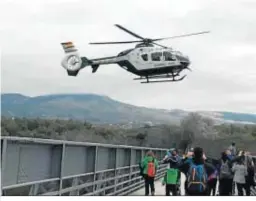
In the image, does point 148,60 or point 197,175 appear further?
point 148,60

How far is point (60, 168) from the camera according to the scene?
8742 mm

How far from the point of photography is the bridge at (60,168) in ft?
22.2

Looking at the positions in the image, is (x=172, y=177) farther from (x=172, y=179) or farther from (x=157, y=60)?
(x=157, y=60)

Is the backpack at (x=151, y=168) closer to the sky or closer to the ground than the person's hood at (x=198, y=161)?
closer to the ground

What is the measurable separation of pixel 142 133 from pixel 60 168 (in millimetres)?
32423

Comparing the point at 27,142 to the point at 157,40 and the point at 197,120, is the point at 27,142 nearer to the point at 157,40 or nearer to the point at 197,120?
the point at 157,40

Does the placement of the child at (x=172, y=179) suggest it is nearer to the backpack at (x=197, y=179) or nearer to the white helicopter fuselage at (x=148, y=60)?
the backpack at (x=197, y=179)

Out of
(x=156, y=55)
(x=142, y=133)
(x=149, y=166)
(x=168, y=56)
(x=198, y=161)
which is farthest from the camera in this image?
(x=142, y=133)

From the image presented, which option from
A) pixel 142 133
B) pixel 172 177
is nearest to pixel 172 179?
pixel 172 177

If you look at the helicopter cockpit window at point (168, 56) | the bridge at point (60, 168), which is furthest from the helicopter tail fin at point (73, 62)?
the bridge at point (60, 168)

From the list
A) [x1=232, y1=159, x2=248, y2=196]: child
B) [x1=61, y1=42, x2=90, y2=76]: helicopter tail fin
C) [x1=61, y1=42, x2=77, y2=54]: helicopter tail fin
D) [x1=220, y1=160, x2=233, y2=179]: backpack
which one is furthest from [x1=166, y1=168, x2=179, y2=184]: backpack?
[x1=61, y1=42, x2=77, y2=54]: helicopter tail fin

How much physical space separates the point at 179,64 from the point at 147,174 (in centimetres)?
2174

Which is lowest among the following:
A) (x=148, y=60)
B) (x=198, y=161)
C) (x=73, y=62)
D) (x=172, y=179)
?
(x=172, y=179)

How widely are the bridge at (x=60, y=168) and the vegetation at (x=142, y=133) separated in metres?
11.1
